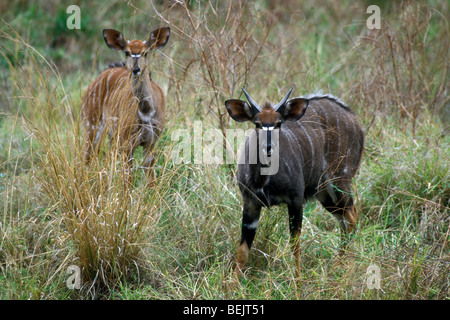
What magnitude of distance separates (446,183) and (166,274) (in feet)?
7.76

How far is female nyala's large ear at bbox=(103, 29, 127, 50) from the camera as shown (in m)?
5.07

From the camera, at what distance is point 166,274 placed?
3971 mm

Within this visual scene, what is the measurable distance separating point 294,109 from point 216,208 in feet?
3.27

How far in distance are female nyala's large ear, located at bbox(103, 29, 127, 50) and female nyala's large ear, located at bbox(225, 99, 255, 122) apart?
5.31 feet

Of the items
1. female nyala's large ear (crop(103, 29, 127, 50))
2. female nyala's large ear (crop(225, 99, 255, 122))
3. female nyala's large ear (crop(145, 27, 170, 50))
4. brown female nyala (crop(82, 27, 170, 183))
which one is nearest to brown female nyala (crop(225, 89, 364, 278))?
female nyala's large ear (crop(225, 99, 255, 122))

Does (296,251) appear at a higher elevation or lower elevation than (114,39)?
lower

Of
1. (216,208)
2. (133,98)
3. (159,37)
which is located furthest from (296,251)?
(159,37)

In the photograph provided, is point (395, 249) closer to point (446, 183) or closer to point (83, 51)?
point (446, 183)

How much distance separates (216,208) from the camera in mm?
4453

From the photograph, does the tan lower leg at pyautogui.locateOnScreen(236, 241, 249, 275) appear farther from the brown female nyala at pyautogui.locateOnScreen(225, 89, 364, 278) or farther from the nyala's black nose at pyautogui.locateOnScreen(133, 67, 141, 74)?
the nyala's black nose at pyautogui.locateOnScreen(133, 67, 141, 74)

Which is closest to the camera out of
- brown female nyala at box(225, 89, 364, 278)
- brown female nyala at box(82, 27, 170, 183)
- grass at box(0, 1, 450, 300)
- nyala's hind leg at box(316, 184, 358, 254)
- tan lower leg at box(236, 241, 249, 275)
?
grass at box(0, 1, 450, 300)

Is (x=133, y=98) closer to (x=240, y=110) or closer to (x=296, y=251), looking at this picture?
(x=240, y=110)

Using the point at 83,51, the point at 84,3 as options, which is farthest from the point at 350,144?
the point at 84,3

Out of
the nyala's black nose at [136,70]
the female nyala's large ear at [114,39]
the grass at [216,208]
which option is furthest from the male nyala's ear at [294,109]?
the female nyala's large ear at [114,39]
